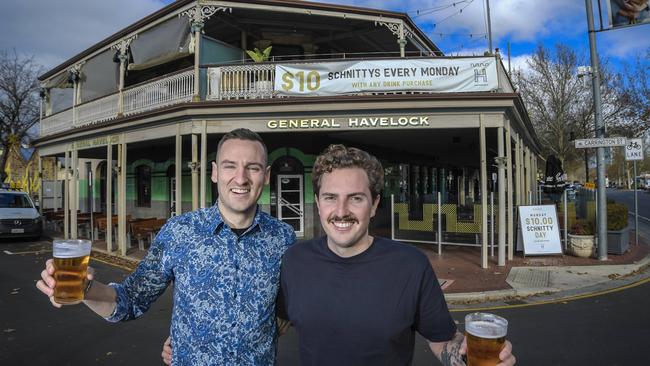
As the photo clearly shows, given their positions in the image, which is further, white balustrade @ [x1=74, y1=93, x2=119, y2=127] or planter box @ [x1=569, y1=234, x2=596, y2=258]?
white balustrade @ [x1=74, y1=93, x2=119, y2=127]

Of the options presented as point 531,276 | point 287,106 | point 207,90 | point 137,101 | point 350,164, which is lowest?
point 531,276

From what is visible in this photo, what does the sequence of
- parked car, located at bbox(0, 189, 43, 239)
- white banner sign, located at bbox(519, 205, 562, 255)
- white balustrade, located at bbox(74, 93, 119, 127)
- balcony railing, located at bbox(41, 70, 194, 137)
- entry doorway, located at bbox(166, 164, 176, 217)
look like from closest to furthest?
white banner sign, located at bbox(519, 205, 562, 255) → balcony railing, located at bbox(41, 70, 194, 137) → white balustrade, located at bbox(74, 93, 119, 127) → parked car, located at bbox(0, 189, 43, 239) → entry doorway, located at bbox(166, 164, 176, 217)

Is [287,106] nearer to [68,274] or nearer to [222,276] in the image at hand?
[222,276]

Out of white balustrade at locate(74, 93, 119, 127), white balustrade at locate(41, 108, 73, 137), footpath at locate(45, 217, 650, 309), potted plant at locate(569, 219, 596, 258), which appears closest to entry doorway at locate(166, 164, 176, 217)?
white balustrade at locate(74, 93, 119, 127)

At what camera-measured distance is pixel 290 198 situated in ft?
47.6

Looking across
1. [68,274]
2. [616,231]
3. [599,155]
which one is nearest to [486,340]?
[68,274]

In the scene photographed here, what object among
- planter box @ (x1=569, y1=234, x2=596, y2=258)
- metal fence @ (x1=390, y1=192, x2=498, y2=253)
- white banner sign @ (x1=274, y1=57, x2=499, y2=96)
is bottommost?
planter box @ (x1=569, y1=234, x2=596, y2=258)

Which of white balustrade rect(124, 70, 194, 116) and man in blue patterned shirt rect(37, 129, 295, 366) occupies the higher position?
white balustrade rect(124, 70, 194, 116)

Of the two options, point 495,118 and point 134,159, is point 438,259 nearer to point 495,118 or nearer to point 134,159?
point 495,118

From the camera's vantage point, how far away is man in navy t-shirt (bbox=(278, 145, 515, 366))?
5.80 ft

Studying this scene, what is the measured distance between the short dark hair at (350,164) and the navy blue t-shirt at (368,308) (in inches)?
12.2

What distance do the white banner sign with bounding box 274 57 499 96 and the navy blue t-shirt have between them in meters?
8.54

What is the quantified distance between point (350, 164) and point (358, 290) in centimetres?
58

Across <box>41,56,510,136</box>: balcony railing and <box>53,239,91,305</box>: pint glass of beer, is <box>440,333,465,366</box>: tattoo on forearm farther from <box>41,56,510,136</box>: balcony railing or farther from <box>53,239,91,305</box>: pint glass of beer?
<box>41,56,510,136</box>: balcony railing
